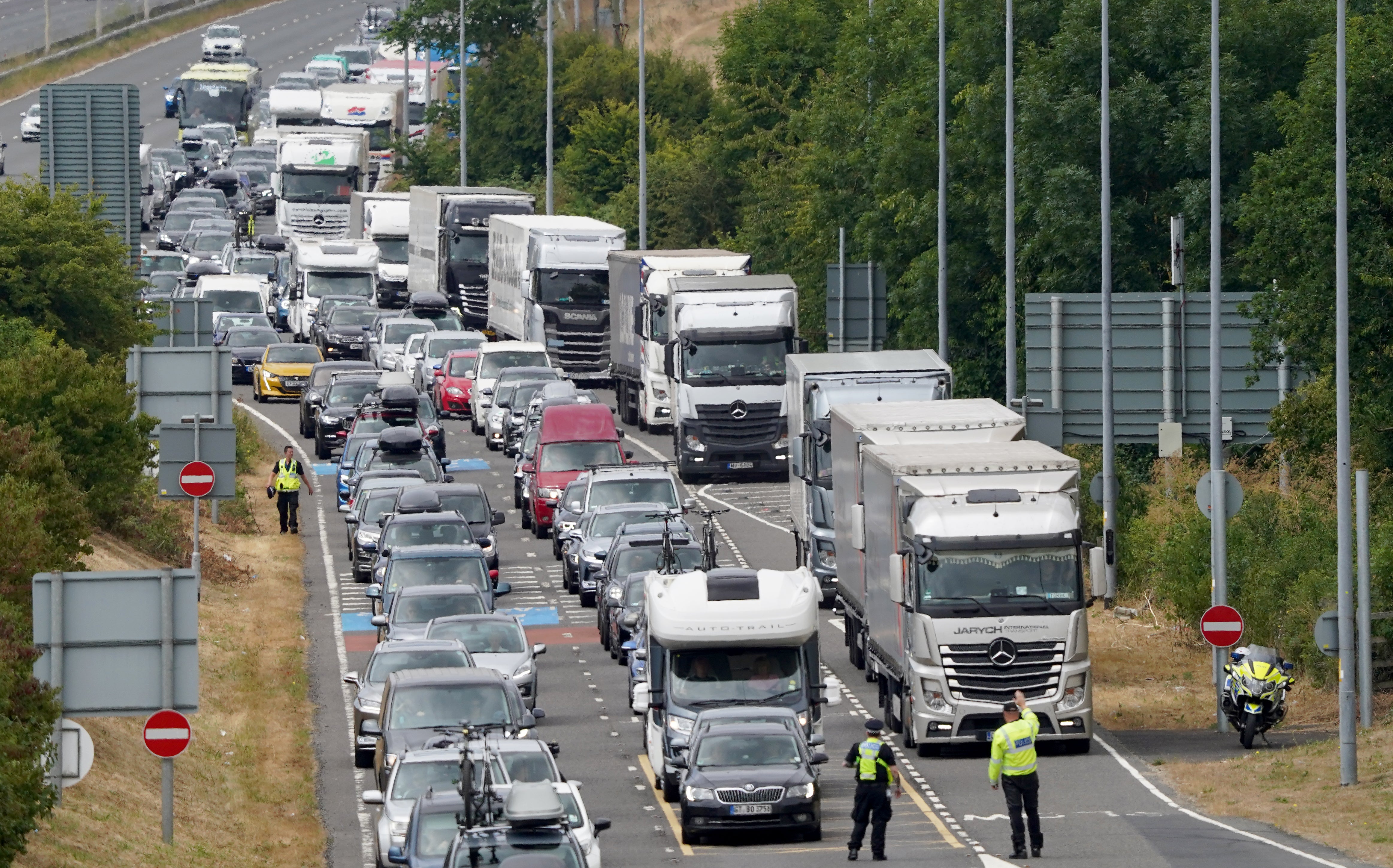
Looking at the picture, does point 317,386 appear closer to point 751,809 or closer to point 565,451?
point 565,451

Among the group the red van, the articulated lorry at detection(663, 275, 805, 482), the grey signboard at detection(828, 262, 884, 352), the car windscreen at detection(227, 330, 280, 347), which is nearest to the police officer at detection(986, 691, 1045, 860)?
the red van

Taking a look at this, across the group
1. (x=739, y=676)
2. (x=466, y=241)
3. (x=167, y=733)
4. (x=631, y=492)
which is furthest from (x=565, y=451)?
(x=466, y=241)

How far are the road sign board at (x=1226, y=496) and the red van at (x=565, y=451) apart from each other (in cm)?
1555

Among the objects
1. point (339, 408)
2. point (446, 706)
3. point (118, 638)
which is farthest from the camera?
point (339, 408)

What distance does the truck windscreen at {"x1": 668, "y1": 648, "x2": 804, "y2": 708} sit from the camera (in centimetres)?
2817

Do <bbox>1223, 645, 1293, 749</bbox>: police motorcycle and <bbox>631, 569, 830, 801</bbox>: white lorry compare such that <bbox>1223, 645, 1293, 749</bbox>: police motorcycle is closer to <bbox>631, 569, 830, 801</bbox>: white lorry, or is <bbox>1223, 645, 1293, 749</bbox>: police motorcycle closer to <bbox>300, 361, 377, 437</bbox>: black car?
<bbox>631, 569, 830, 801</bbox>: white lorry

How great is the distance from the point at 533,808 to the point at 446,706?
7.27 meters

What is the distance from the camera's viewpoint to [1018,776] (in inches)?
945

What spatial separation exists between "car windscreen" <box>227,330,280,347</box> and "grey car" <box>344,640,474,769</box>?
121ft

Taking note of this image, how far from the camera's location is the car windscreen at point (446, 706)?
27312 millimetres

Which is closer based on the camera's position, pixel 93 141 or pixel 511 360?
pixel 511 360

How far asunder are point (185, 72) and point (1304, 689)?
343 ft

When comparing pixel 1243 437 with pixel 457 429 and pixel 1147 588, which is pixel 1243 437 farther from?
pixel 457 429

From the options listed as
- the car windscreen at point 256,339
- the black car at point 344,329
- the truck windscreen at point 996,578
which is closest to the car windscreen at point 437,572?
the truck windscreen at point 996,578
